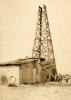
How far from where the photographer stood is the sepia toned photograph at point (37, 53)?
1244 mm

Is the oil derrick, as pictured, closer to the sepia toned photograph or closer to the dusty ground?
the sepia toned photograph

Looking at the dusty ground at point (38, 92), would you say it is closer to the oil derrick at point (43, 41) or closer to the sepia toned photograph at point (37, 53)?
the sepia toned photograph at point (37, 53)

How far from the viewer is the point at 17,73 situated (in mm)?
1372

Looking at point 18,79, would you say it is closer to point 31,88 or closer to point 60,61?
point 31,88

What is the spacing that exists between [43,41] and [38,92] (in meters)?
0.30

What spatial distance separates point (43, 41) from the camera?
1.30 m

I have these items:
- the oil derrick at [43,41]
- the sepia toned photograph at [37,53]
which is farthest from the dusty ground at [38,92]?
the oil derrick at [43,41]

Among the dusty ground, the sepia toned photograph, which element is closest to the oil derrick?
the sepia toned photograph

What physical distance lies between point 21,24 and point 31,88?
420 millimetres

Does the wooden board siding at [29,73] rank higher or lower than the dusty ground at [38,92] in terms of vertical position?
higher

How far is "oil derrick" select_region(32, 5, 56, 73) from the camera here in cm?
128

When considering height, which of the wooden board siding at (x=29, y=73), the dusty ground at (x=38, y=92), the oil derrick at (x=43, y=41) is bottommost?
the dusty ground at (x=38, y=92)

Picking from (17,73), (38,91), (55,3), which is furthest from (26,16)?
(38,91)

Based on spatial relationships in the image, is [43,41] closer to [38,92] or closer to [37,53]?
[37,53]
